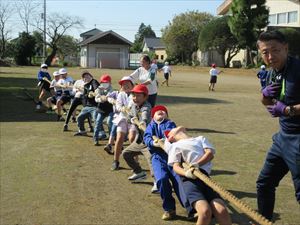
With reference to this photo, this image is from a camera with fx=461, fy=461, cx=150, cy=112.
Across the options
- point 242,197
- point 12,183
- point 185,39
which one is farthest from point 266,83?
point 185,39

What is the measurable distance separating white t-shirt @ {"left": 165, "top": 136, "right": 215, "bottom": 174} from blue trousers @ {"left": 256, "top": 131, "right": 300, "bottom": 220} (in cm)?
58

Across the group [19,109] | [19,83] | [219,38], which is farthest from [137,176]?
[219,38]

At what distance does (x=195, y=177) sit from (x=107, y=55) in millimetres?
65449

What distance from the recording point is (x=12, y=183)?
290 inches

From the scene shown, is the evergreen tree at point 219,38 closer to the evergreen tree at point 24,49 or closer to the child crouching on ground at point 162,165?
the evergreen tree at point 24,49

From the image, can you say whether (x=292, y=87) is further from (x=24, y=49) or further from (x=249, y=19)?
(x=24, y=49)

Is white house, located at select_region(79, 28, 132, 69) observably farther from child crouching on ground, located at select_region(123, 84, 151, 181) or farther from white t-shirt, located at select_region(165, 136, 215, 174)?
white t-shirt, located at select_region(165, 136, 215, 174)

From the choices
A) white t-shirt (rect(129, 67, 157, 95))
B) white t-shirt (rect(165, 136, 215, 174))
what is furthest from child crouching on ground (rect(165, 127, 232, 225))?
white t-shirt (rect(129, 67, 157, 95))

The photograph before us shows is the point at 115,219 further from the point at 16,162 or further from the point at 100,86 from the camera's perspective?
the point at 100,86

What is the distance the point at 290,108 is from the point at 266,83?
0.54 meters

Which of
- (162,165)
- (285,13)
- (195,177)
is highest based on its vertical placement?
(285,13)

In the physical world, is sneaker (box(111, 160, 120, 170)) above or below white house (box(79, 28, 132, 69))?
below

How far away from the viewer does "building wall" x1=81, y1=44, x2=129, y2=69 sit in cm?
6822

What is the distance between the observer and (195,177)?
429 cm
